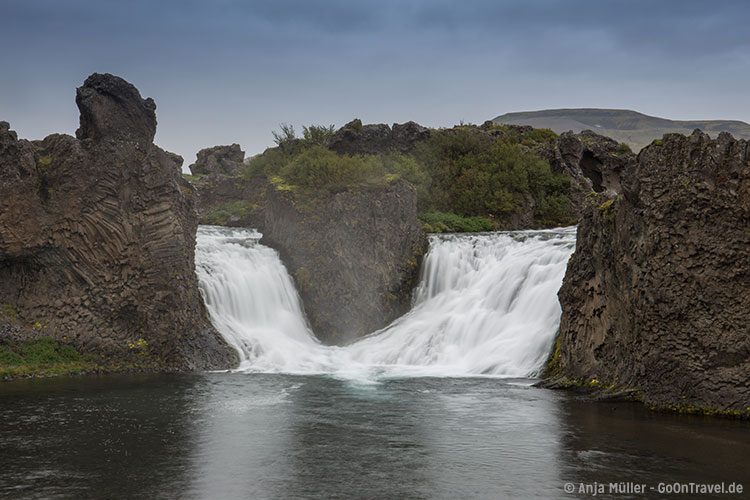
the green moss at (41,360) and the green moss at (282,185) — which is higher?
the green moss at (282,185)

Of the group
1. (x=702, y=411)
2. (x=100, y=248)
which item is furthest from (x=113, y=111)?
(x=702, y=411)

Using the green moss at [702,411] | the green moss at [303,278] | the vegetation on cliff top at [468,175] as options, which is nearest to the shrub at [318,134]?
the vegetation on cliff top at [468,175]

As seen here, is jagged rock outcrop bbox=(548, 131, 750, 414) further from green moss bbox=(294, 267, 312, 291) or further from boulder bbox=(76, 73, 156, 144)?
boulder bbox=(76, 73, 156, 144)

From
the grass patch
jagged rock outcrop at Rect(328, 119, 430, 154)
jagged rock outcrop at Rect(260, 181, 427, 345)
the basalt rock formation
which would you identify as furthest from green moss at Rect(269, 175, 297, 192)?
the basalt rock formation

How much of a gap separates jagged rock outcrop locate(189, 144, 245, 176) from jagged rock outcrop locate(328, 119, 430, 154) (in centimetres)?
1597

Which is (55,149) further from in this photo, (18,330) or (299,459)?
(299,459)

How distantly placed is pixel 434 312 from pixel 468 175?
730 inches

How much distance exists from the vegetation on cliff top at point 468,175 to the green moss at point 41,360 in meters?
20.0

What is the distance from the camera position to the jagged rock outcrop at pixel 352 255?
35.5 metres

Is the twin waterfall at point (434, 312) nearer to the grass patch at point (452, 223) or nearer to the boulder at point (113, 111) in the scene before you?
the grass patch at point (452, 223)

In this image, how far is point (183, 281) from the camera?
97.4 feet

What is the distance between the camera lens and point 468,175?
167 ft

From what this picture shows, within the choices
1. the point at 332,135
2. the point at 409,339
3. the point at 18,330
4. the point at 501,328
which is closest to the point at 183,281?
the point at 18,330

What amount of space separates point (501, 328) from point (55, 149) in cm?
1811
